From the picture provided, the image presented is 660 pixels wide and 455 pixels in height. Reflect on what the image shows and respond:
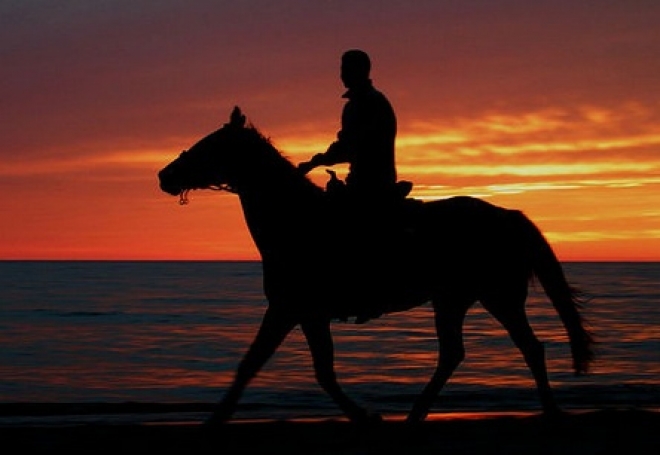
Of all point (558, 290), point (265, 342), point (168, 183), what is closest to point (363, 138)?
point (168, 183)

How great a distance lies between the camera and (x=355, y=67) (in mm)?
8766

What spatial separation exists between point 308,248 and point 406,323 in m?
27.2

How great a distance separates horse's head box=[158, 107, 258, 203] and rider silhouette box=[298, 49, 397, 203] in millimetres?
666

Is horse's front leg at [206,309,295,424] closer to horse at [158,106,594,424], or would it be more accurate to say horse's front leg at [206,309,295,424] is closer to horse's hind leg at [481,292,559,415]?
horse at [158,106,594,424]

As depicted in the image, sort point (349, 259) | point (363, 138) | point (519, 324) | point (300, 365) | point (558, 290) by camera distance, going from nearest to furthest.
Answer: point (363, 138)
point (349, 259)
point (519, 324)
point (558, 290)
point (300, 365)

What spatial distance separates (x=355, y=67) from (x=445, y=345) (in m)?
2.49

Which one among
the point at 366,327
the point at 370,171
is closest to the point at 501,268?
the point at 370,171

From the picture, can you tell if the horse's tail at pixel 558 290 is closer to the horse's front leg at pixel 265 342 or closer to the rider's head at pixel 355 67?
the rider's head at pixel 355 67

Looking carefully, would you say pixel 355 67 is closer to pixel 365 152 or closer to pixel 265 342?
pixel 365 152

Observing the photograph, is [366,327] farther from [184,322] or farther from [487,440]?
[487,440]

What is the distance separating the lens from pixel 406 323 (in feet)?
117

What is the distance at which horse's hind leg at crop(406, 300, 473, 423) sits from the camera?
902 cm

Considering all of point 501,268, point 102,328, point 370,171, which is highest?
point 370,171

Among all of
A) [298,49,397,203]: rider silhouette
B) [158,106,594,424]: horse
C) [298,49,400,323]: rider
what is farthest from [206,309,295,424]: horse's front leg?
[298,49,397,203]: rider silhouette
